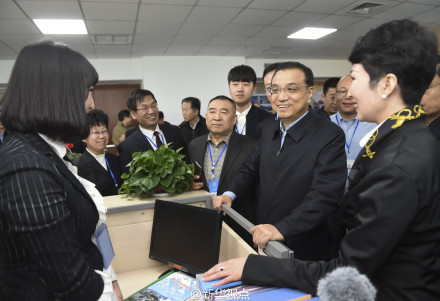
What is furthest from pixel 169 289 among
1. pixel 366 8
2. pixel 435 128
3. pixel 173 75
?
pixel 173 75

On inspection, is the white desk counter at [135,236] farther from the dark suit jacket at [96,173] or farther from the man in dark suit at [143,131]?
the man in dark suit at [143,131]

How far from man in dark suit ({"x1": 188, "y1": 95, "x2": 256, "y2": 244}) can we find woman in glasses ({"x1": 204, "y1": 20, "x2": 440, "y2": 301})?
3.95 feet

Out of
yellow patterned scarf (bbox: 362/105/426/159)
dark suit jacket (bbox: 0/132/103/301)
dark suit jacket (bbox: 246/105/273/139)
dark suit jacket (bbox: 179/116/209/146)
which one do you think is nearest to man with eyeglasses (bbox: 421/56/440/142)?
dark suit jacket (bbox: 246/105/273/139)

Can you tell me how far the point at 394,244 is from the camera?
71 centimetres

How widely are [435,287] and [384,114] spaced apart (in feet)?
1.61

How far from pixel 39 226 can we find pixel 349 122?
285cm

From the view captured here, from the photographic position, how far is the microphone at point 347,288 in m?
0.52

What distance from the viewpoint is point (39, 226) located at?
28.4 inches

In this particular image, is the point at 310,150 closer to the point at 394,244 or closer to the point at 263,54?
the point at 394,244

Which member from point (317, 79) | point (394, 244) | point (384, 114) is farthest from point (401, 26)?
point (317, 79)

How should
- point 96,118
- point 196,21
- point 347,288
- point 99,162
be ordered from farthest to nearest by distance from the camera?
point 196,21, point 96,118, point 99,162, point 347,288

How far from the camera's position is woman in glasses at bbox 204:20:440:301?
2.31ft

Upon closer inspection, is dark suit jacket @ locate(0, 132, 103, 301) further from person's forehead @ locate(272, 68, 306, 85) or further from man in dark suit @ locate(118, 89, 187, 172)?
man in dark suit @ locate(118, 89, 187, 172)

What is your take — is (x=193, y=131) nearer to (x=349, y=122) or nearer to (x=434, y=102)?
(x=349, y=122)
